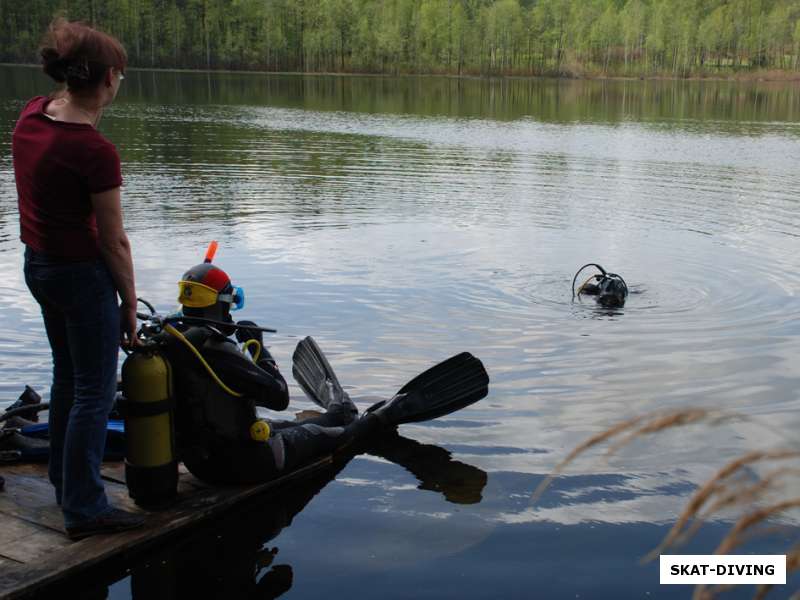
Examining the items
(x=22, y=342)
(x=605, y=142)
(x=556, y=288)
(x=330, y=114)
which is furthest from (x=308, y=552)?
(x=330, y=114)

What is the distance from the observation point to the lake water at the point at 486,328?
516 cm

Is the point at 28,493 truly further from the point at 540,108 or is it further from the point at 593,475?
the point at 540,108

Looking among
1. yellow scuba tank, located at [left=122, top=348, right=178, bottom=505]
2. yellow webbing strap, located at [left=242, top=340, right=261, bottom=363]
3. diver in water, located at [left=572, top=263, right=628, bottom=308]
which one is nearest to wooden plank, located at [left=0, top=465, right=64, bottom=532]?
yellow scuba tank, located at [left=122, top=348, right=178, bottom=505]

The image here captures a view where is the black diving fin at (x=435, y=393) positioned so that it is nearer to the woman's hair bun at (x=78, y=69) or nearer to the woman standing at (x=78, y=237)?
the woman standing at (x=78, y=237)

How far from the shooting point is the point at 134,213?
17.1m

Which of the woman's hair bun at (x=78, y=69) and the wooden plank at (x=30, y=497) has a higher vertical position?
the woman's hair bun at (x=78, y=69)

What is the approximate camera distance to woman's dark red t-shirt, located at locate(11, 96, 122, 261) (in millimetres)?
4031

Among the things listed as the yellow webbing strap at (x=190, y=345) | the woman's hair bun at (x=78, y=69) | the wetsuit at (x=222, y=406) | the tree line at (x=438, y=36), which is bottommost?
the wetsuit at (x=222, y=406)

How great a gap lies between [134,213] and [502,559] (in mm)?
13766

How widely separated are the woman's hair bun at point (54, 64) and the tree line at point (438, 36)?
11933cm

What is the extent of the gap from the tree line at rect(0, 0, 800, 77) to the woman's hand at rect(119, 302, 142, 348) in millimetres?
119275

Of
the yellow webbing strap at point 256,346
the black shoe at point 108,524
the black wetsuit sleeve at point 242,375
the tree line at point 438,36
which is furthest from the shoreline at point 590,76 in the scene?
the black shoe at point 108,524

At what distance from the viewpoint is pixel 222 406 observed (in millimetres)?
5180

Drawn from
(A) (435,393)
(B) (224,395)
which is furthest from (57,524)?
(A) (435,393)
